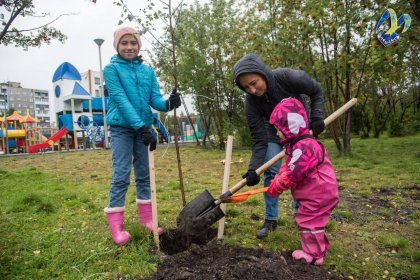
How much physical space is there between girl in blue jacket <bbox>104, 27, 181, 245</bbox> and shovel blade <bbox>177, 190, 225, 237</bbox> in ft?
1.88

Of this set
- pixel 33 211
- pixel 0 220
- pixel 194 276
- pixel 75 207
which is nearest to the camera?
pixel 194 276

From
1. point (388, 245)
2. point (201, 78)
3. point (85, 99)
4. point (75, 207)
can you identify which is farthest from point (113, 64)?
point (85, 99)

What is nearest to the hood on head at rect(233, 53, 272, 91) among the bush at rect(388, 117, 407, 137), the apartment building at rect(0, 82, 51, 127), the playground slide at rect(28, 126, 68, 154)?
the playground slide at rect(28, 126, 68, 154)

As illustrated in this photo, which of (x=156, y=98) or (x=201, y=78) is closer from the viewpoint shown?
(x=156, y=98)

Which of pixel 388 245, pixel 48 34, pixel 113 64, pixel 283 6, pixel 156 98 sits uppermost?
pixel 283 6

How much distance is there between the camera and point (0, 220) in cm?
468

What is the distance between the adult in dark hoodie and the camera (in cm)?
328

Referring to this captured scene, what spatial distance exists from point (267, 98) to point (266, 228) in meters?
1.57

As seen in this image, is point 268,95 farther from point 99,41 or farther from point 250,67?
point 99,41

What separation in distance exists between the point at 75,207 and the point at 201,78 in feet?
37.8

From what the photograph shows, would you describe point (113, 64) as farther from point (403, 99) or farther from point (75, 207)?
point (403, 99)

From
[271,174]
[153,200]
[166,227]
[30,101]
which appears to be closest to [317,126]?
[271,174]

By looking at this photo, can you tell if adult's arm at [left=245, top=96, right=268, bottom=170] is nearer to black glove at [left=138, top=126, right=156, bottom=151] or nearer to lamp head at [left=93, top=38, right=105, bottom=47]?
black glove at [left=138, top=126, right=156, bottom=151]

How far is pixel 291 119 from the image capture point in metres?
2.95
